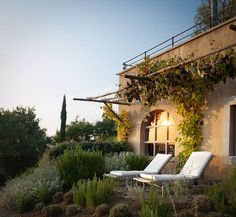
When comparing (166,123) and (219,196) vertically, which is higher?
(166,123)

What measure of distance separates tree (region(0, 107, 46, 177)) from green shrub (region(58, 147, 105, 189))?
25.6 feet

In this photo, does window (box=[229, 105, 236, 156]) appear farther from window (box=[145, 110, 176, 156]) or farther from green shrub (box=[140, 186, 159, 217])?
green shrub (box=[140, 186, 159, 217])

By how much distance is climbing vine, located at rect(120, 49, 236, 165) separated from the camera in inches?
403

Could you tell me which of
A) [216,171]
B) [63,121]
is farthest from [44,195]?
[63,121]

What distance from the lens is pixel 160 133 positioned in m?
14.7

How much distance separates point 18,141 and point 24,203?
349 inches

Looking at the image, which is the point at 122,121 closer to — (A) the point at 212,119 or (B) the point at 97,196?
(A) the point at 212,119

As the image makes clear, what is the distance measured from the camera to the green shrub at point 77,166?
10.0 meters

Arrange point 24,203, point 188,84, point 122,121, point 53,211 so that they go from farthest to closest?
1. point 122,121
2. point 188,84
3. point 24,203
4. point 53,211

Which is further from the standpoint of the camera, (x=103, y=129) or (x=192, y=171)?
(x=103, y=129)

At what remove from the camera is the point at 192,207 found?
22.8ft

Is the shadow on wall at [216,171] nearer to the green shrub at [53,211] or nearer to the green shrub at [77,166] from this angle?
the green shrub at [77,166]

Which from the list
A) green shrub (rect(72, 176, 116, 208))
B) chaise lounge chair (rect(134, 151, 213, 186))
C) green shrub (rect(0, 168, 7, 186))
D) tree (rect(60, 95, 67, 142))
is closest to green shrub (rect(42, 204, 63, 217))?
green shrub (rect(72, 176, 116, 208))

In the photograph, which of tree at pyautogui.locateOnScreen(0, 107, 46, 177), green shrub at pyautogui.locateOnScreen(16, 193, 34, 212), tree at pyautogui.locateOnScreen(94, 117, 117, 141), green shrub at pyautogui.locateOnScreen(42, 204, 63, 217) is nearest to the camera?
green shrub at pyautogui.locateOnScreen(42, 204, 63, 217)
